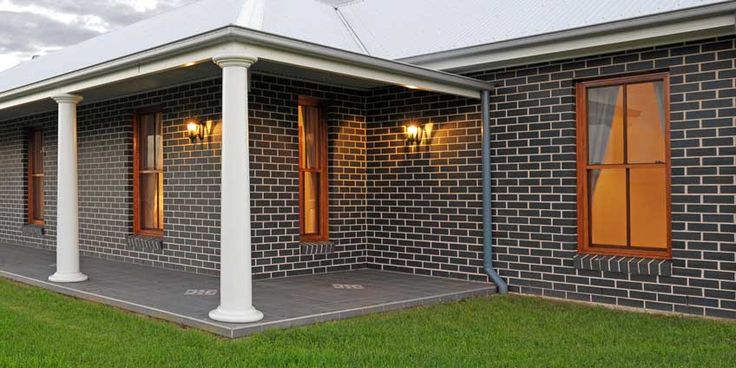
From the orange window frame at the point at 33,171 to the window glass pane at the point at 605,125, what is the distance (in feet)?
34.2

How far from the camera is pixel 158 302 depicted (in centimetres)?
697

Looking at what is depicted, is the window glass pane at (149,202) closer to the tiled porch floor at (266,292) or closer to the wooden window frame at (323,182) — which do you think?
the tiled porch floor at (266,292)

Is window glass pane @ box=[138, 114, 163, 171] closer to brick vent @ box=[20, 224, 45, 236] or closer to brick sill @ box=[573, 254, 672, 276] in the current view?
brick vent @ box=[20, 224, 45, 236]

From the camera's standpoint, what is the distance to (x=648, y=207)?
721cm

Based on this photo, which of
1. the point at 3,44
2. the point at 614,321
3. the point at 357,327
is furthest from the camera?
the point at 3,44

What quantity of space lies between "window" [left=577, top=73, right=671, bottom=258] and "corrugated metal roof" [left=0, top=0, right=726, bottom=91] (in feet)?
2.65

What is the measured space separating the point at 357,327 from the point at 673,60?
13.2ft

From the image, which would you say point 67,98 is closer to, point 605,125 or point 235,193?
point 235,193

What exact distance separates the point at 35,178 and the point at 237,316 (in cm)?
935

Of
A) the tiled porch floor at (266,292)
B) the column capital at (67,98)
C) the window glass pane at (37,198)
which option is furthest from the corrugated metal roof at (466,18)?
the window glass pane at (37,198)

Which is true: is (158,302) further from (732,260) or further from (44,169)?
(44,169)

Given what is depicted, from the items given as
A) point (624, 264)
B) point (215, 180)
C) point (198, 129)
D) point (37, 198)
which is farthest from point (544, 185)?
point (37, 198)

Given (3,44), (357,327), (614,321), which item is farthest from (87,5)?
(614,321)

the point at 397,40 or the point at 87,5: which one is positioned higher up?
the point at 87,5
